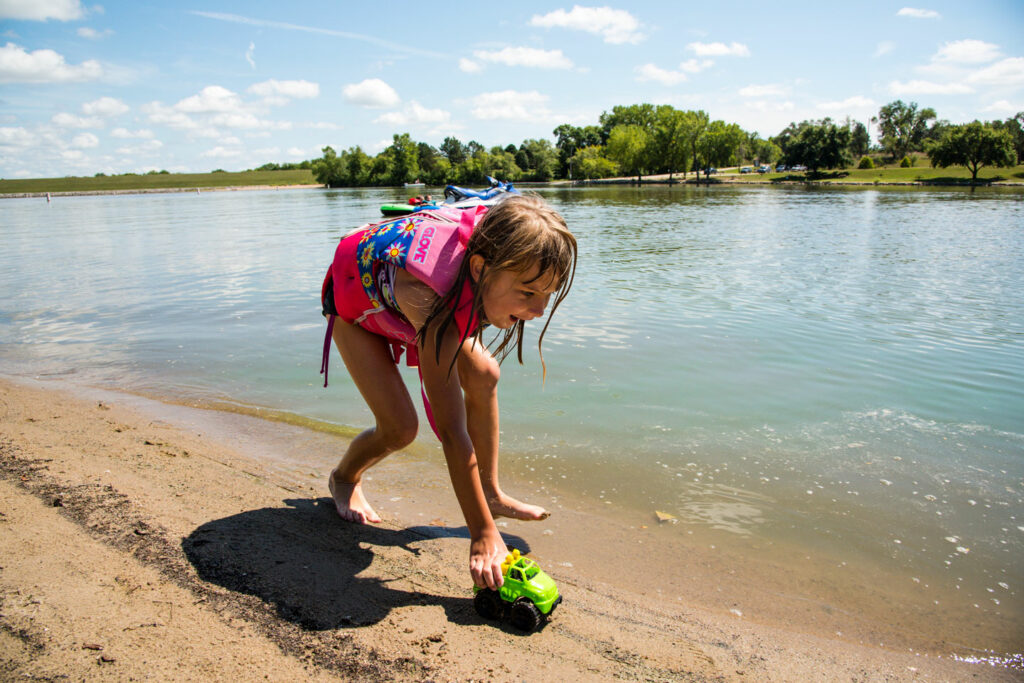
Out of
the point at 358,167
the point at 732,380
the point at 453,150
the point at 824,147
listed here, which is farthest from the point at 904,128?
the point at 732,380

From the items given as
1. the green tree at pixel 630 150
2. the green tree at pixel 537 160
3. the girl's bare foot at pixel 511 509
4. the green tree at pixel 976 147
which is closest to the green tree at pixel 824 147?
the green tree at pixel 976 147

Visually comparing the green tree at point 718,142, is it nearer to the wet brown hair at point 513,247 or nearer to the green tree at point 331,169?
the green tree at point 331,169

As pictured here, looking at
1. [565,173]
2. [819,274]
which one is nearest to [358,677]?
[819,274]

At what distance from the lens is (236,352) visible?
22.8 feet

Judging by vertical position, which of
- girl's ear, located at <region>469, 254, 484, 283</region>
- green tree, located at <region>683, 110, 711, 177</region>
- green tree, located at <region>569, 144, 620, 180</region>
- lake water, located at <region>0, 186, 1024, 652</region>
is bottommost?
lake water, located at <region>0, 186, 1024, 652</region>

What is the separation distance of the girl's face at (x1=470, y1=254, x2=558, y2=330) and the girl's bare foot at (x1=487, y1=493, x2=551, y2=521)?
3.61 feet

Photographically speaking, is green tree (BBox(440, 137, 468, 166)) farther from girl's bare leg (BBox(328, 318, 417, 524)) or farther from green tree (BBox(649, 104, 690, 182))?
girl's bare leg (BBox(328, 318, 417, 524))

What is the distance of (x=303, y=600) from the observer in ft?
7.43

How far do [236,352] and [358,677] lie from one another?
18.9 feet

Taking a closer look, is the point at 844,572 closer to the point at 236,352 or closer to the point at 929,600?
the point at 929,600

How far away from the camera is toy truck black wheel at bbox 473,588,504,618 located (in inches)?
87.8

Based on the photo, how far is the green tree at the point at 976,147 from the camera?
75250 mm

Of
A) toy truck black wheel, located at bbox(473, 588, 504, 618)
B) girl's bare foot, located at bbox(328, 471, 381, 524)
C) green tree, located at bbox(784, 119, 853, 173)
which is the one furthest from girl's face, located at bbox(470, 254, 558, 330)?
green tree, located at bbox(784, 119, 853, 173)

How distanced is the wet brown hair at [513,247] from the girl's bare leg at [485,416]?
1.50ft
